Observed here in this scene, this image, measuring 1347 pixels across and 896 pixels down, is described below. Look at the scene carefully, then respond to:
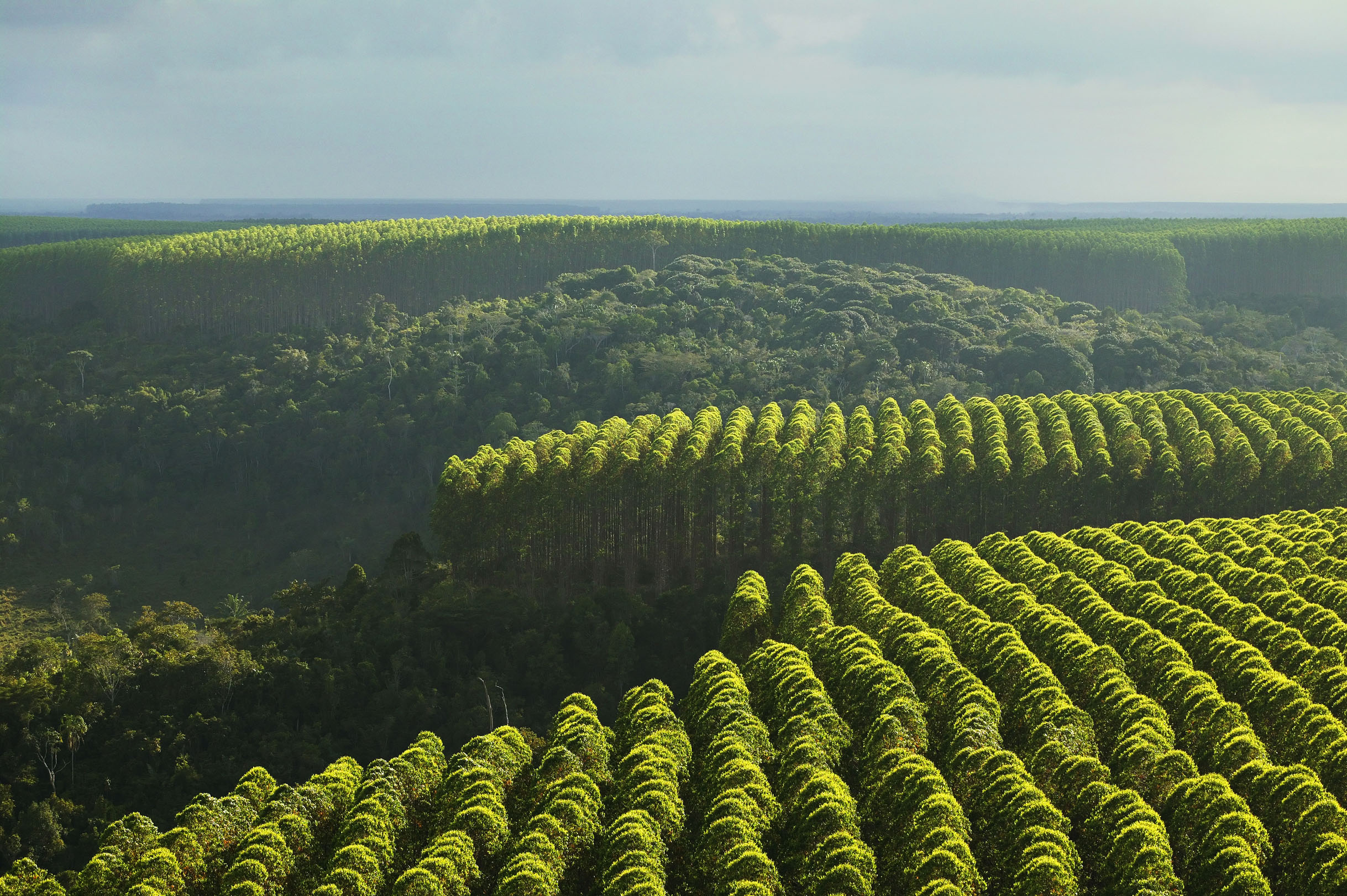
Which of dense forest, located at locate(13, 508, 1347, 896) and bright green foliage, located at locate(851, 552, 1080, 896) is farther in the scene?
dense forest, located at locate(13, 508, 1347, 896)

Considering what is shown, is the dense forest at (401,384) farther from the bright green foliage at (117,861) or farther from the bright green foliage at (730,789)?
the bright green foliage at (730,789)

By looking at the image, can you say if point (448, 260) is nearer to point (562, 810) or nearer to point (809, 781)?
point (562, 810)

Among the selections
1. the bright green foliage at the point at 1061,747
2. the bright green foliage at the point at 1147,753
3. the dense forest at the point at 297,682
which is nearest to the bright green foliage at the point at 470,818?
the bright green foliage at the point at 1061,747

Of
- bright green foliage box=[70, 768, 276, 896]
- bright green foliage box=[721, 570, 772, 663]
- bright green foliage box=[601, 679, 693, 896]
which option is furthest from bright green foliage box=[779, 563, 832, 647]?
bright green foliage box=[70, 768, 276, 896]

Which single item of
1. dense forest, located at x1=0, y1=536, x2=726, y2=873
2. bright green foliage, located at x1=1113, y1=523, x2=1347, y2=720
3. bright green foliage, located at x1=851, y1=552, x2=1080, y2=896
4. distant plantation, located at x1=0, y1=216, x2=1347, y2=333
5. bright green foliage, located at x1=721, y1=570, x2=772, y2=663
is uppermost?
distant plantation, located at x1=0, y1=216, x2=1347, y2=333

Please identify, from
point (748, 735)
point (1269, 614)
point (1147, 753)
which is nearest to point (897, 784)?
point (748, 735)

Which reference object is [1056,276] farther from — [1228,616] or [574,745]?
[574,745]

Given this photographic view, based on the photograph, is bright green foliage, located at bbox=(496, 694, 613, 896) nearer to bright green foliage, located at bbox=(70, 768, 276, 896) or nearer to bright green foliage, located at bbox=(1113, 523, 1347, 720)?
bright green foliage, located at bbox=(70, 768, 276, 896)
